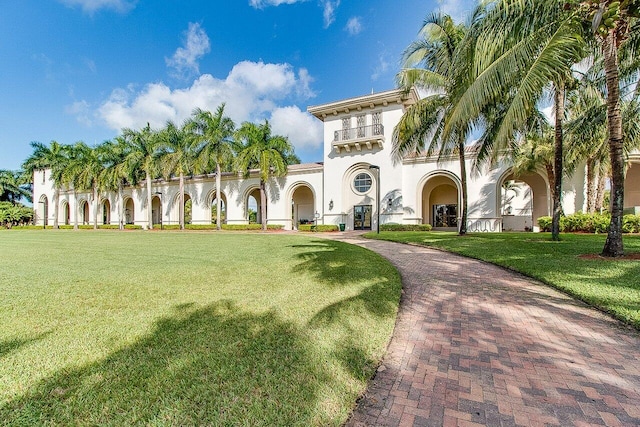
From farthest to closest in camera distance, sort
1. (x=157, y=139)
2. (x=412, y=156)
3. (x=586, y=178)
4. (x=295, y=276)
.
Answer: (x=157, y=139), (x=412, y=156), (x=586, y=178), (x=295, y=276)

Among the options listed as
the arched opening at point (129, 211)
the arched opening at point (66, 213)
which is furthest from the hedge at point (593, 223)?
the arched opening at point (66, 213)

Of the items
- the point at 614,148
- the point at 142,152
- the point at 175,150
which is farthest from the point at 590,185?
the point at 142,152

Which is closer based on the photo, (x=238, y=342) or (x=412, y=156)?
(x=238, y=342)

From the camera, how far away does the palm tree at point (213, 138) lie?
2627 centimetres

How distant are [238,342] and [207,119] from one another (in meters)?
26.8

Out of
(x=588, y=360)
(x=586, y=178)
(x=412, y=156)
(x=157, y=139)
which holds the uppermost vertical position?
(x=157, y=139)

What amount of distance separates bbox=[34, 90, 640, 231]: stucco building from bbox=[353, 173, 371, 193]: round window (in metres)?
0.08

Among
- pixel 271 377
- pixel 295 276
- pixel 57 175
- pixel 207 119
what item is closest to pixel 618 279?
pixel 295 276

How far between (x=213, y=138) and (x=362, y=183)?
13582mm

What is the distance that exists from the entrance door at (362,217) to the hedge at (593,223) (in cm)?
1241

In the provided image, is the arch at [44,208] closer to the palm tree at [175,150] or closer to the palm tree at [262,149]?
the palm tree at [175,150]

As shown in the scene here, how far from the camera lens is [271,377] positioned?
8.25 feet

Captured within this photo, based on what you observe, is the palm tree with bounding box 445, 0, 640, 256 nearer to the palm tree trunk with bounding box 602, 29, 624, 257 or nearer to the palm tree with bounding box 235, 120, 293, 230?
the palm tree trunk with bounding box 602, 29, 624, 257

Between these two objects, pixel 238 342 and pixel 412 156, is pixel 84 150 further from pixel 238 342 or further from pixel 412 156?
pixel 238 342
